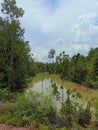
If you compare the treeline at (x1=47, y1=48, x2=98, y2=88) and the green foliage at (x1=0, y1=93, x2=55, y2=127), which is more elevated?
the treeline at (x1=47, y1=48, x2=98, y2=88)

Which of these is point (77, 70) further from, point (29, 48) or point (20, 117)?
point (20, 117)

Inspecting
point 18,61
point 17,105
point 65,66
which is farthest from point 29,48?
point 17,105

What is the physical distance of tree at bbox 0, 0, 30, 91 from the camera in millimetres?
24453

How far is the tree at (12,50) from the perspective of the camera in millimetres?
24453

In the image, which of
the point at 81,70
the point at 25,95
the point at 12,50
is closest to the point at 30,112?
the point at 25,95

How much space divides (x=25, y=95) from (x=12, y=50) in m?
14.8

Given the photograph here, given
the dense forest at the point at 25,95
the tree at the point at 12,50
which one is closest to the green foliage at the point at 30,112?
the dense forest at the point at 25,95

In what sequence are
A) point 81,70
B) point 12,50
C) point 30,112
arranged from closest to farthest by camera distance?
point 30,112
point 12,50
point 81,70

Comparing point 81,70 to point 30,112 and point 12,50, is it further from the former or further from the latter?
point 30,112

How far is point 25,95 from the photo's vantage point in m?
13.6

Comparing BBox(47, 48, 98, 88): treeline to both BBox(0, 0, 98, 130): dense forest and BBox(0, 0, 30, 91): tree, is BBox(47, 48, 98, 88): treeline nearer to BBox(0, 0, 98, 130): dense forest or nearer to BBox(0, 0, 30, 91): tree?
BBox(0, 0, 98, 130): dense forest

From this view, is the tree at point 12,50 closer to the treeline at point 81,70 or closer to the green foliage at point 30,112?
the treeline at point 81,70

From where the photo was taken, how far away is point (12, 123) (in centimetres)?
1123

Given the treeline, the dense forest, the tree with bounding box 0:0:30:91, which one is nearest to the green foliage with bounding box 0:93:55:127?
the dense forest
